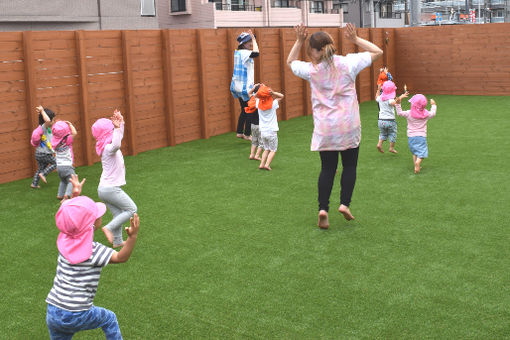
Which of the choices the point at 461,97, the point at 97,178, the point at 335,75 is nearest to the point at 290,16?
the point at 461,97

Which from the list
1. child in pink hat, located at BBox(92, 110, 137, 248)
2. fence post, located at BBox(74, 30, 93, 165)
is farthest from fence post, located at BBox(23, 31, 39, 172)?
child in pink hat, located at BBox(92, 110, 137, 248)

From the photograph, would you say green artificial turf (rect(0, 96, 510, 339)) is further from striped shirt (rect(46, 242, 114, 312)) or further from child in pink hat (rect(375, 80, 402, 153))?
striped shirt (rect(46, 242, 114, 312))

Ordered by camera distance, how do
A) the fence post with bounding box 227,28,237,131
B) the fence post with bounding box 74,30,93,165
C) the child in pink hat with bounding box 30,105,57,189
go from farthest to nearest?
the fence post with bounding box 227,28,237,131
the fence post with bounding box 74,30,93,165
the child in pink hat with bounding box 30,105,57,189

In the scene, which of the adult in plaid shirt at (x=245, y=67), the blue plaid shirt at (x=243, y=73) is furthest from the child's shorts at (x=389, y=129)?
the blue plaid shirt at (x=243, y=73)

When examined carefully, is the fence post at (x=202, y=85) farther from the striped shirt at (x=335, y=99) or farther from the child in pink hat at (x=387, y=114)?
the striped shirt at (x=335, y=99)

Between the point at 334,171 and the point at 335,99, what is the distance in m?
0.77

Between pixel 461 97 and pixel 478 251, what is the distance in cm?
1418

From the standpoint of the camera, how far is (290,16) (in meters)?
46.9

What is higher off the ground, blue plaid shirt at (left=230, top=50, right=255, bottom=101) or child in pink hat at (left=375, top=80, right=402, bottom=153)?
blue plaid shirt at (left=230, top=50, right=255, bottom=101)

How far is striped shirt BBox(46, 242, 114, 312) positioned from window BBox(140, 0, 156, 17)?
2581 centimetres

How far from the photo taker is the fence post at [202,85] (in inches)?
511

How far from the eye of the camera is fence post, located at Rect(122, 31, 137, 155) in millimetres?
11500

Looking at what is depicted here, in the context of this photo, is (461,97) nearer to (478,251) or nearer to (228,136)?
(228,136)

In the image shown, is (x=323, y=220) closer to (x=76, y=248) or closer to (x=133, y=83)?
(x=76, y=248)
